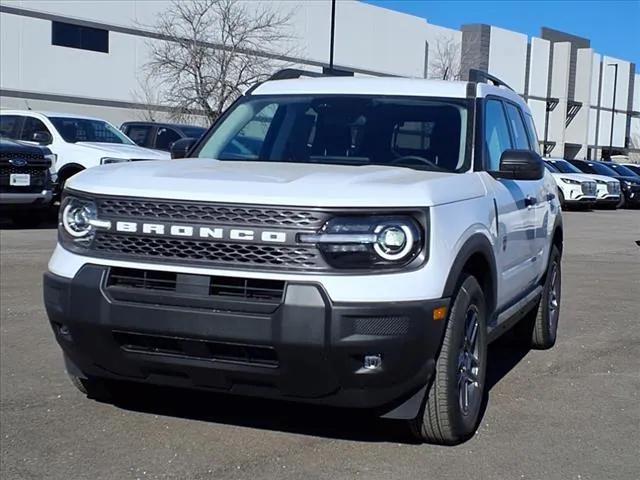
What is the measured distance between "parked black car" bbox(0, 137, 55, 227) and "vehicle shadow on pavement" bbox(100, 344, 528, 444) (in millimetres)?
9727

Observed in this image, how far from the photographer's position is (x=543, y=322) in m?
6.96

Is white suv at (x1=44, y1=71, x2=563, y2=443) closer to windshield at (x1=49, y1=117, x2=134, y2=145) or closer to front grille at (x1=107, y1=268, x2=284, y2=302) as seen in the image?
front grille at (x1=107, y1=268, x2=284, y2=302)

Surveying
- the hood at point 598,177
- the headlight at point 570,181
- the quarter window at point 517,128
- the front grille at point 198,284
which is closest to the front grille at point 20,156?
the quarter window at point 517,128

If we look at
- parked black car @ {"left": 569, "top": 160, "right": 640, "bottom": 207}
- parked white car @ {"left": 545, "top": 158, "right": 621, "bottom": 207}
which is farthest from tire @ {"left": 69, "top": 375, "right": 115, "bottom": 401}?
parked black car @ {"left": 569, "top": 160, "right": 640, "bottom": 207}

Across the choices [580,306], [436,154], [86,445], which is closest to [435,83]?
[436,154]

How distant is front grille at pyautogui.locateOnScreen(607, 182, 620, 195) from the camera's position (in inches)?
1111

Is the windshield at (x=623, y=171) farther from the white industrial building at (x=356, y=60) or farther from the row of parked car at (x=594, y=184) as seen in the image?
the white industrial building at (x=356, y=60)

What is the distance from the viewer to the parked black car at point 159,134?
1914 centimetres

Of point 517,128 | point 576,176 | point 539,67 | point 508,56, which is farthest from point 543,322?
point 539,67

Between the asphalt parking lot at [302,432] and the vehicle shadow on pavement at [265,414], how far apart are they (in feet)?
0.04

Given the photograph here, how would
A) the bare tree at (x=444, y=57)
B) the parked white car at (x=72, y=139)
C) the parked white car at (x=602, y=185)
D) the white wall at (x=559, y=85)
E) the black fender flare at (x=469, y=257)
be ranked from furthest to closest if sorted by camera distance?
1. the white wall at (x=559, y=85)
2. the bare tree at (x=444, y=57)
3. the parked white car at (x=602, y=185)
4. the parked white car at (x=72, y=139)
5. the black fender flare at (x=469, y=257)

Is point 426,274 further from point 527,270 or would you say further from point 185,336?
point 527,270

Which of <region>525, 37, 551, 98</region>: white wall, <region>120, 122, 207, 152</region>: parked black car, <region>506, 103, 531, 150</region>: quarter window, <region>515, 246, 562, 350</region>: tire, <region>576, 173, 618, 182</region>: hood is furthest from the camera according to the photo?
<region>525, 37, 551, 98</region>: white wall

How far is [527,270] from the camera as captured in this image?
20.0 feet
